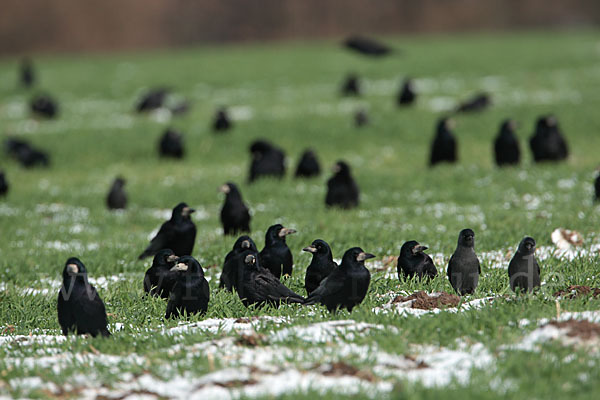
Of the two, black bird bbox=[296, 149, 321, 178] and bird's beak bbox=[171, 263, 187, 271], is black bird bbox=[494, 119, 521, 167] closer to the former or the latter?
black bird bbox=[296, 149, 321, 178]

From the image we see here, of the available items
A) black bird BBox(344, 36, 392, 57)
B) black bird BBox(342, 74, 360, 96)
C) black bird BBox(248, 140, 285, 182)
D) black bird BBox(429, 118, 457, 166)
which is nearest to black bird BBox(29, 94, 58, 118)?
black bird BBox(342, 74, 360, 96)

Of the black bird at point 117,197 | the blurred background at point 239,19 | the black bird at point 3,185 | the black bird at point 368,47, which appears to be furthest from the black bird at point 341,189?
the blurred background at point 239,19

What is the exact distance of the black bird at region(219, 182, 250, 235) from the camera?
1071 centimetres

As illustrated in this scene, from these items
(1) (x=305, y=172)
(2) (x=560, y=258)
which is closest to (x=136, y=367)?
(2) (x=560, y=258)

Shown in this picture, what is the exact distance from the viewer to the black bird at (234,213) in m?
10.7

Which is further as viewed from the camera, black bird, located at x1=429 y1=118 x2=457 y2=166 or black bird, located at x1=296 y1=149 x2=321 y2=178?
A: black bird, located at x1=429 y1=118 x2=457 y2=166

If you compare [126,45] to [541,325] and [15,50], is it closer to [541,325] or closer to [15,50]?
[15,50]

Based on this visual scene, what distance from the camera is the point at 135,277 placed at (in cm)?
891

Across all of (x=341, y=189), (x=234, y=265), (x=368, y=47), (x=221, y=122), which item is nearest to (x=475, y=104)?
(x=221, y=122)

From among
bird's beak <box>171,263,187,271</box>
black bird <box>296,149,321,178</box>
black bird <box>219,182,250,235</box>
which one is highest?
black bird <box>296,149,321,178</box>

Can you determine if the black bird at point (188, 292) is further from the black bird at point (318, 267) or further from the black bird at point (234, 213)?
the black bird at point (234, 213)

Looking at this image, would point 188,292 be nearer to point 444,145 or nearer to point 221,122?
point 444,145

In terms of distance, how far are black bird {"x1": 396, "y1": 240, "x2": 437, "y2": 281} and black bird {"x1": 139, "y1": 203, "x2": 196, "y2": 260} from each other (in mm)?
2961

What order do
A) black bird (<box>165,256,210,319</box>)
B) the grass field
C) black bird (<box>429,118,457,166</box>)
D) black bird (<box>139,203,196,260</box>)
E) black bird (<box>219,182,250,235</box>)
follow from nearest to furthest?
1. the grass field
2. black bird (<box>165,256,210,319</box>)
3. black bird (<box>139,203,196,260</box>)
4. black bird (<box>219,182,250,235</box>)
5. black bird (<box>429,118,457,166</box>)
